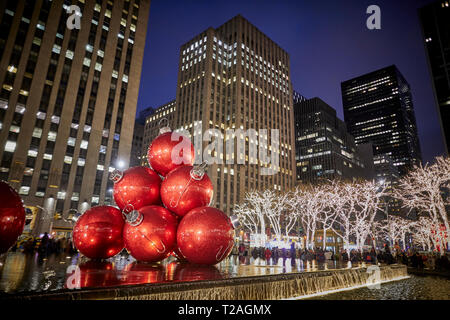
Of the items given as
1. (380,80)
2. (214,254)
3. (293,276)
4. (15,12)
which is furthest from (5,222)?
(380,80)

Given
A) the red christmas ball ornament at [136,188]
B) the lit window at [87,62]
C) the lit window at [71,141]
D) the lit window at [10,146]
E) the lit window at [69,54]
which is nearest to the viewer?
the red christmas ball ornament at [136,188]

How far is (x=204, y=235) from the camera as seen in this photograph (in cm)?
615

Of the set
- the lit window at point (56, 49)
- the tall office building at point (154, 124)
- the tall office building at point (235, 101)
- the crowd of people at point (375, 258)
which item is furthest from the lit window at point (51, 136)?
the tall office building at point (154, 124)

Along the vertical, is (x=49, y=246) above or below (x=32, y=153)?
below

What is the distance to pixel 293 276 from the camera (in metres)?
6.87

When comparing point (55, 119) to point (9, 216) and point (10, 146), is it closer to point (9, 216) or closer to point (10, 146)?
point (10, 146)

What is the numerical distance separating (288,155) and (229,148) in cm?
2543

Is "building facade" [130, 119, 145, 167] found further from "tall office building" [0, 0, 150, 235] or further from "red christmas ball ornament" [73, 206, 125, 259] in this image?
"red christmas ball ornament" [73, 206, 125, 259]

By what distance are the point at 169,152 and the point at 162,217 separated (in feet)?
6.23

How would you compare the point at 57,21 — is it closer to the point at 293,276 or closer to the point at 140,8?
the point at 140,8

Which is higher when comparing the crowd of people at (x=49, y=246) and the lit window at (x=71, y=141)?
the lit window at (x=71, y=141)

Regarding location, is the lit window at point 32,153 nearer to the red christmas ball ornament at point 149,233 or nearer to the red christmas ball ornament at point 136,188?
the red christmas ball ornament at point 136,188

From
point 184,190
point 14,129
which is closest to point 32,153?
point 14,129

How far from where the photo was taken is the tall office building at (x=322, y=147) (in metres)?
102
